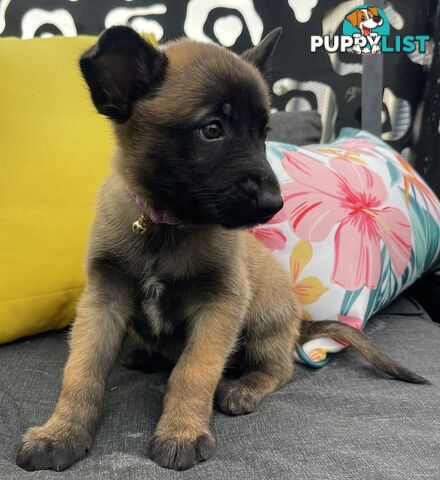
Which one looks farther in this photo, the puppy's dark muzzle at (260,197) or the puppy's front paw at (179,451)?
the puppy's dark muzzle at (260,197)

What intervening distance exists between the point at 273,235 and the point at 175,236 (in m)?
0.62

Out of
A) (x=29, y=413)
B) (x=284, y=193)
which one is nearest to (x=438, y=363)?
(x=284, y=193)

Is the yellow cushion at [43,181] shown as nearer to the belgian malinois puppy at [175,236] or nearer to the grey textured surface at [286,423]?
the grey textured surface at [286,423]

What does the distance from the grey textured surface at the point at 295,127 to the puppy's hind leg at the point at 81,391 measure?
5.00 feet

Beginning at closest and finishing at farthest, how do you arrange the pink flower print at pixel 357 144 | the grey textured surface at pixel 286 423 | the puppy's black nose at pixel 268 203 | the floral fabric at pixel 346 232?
the grey textured surface at pixel 286 423, the puppy's black nose at pixel 268 203, the floral fabric at pixel 346 232, the pink flower print at pixel 357 144

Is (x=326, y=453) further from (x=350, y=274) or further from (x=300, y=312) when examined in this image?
(x=350, y=274)

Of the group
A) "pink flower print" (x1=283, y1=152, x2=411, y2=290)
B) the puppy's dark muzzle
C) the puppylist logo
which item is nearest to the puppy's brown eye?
the puppy's dark muzzle

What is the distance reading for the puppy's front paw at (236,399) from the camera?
4.73 feet

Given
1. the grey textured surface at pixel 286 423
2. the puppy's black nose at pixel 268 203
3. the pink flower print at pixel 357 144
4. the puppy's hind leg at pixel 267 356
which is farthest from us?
the pink flower print at pixel 357 144

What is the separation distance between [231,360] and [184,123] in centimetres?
86

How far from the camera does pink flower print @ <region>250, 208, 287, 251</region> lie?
2.00 m

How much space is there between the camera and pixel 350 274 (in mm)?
1920

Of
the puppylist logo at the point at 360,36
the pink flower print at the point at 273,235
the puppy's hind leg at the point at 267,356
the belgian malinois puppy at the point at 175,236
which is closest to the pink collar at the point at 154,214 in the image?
the belgian malinois puppy at the point at 175,236

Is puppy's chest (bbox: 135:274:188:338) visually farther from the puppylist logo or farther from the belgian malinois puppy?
the puppylist logo
